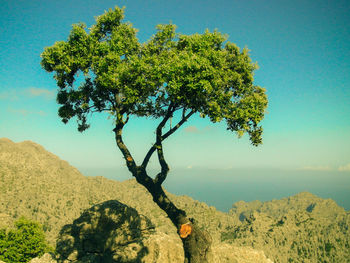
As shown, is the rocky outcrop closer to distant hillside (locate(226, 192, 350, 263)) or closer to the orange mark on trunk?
the orange mark on trunk

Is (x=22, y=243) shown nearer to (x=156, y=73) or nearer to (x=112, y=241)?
(x=112, y=241)

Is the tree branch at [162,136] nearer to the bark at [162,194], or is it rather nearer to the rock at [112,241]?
the bark at [162,194]

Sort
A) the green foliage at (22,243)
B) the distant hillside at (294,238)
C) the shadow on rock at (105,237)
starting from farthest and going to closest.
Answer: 1. the distant hillside at (294,238)
2. the green foliage at (22,243)
3. the shadow on rock at (105,237)

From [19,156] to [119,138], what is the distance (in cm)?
12935

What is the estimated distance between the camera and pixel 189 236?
11.9 m

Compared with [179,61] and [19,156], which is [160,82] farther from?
[19,156]

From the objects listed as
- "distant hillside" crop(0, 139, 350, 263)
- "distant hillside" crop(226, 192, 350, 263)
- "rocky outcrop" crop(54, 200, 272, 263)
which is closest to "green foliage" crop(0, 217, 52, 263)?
"distant hillside" crop(0, 139, 350, 263)

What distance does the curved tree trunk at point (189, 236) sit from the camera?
11750 mm

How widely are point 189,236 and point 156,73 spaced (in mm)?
9216

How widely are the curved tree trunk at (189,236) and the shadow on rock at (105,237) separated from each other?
377cm

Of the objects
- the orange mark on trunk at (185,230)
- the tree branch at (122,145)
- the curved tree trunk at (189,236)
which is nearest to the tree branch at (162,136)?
the tree branch at (122,145)

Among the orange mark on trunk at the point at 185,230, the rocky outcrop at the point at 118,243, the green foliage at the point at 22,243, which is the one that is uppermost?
the orange mark on trunk at the point at 185,230

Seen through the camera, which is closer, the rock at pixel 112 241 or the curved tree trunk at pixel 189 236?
the curved tree trunk at pixel 189 236

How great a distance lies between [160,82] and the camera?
34.0 feet
